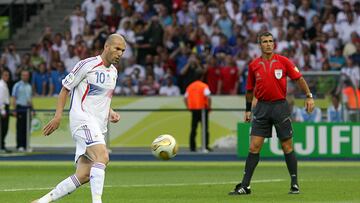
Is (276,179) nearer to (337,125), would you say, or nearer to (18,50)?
(337,125)

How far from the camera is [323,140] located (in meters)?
27.4

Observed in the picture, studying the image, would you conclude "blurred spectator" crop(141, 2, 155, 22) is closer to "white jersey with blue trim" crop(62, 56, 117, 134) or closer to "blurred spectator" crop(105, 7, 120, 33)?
"blurred spectator" crop(105, 7, 120, 33)

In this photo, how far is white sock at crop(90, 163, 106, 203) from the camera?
12.1m

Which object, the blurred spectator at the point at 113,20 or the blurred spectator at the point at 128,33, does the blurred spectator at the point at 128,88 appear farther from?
the blurred spectator at the point at 113,20

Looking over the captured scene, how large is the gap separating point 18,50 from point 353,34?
12.4 metres

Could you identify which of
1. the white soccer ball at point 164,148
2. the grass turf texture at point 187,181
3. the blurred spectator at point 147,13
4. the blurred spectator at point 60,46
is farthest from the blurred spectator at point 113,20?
the white soccer ball at point 164,148

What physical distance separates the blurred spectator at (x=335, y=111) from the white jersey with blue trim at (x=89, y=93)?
53.1 feet

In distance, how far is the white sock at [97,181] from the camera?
12109 millimetres

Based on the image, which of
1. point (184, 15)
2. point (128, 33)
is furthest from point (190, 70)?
point (184, 15)

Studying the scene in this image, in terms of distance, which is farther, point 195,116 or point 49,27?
point 49,27

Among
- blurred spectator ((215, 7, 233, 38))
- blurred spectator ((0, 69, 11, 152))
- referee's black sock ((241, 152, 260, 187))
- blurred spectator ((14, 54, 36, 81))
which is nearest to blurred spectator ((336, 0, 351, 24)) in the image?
blurred spectator ((215, 7, 233, 38))

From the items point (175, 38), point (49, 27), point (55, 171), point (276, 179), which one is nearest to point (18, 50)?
point (49, 27)

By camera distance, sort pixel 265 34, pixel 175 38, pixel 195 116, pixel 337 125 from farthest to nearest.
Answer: pixel 175 38
pixel 195 116
pixel 337 125
pixel 265 34

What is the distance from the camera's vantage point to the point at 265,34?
15.5 metres
